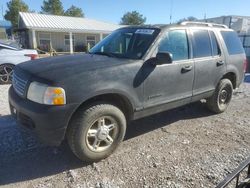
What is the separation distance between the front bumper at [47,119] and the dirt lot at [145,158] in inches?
13.7

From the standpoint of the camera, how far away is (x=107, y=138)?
3.29 metres

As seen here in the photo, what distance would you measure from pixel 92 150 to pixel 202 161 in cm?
153

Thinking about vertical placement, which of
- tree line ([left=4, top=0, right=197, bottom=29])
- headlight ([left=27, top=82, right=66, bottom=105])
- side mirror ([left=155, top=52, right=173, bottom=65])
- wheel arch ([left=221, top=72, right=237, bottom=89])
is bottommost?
wheel arch ([left=221, top=72, right=237, bottom=89])

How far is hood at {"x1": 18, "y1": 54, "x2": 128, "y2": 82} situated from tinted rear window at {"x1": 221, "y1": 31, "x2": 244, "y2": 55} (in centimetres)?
279

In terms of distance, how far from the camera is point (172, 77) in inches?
150

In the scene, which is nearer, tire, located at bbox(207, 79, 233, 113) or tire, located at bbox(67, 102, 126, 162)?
tire, located at bbox(67, 102, 126, 162)

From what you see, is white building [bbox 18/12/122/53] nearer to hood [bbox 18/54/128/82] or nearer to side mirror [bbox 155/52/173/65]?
hood [bbox 18/54/128/82]

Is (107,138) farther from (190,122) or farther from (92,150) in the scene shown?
(190,122)

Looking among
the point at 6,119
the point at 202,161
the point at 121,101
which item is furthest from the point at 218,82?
the point at 6,119

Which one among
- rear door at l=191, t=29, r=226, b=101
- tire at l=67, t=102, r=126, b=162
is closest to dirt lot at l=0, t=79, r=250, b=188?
tire at l=67, t=102, r=126, b=162

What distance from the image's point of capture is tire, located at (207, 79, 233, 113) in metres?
4.96

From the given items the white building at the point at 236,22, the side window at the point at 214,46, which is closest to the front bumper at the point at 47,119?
the side window at the point at 214,46

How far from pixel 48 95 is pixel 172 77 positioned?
2003 mm

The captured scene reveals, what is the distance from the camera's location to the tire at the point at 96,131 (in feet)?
9.66
